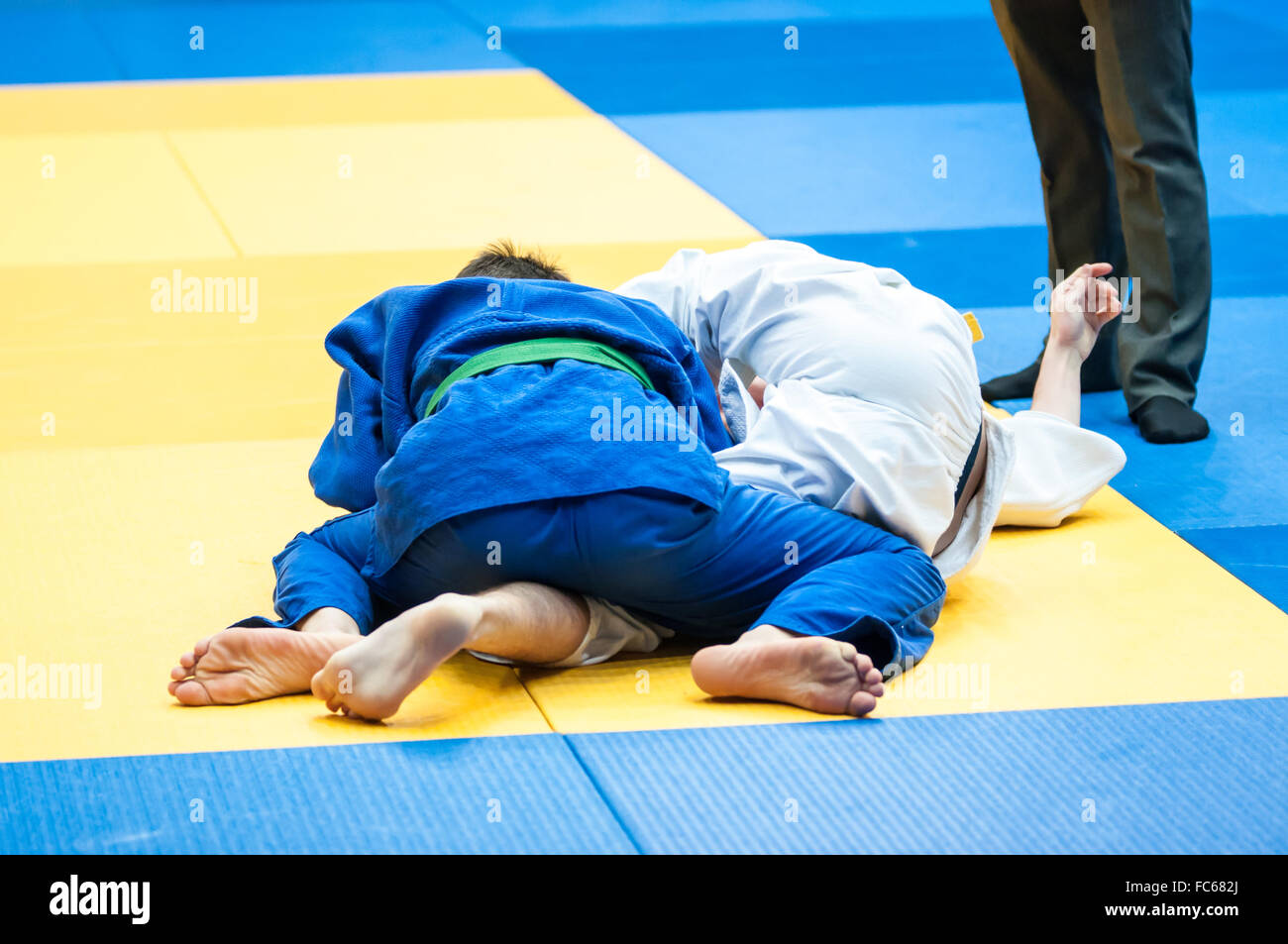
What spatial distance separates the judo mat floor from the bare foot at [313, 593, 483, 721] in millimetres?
111

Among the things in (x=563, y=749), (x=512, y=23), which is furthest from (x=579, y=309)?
(x=512, y=23)

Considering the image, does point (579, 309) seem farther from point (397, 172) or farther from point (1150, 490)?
point (397, 172)

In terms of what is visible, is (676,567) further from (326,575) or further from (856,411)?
(326,575)

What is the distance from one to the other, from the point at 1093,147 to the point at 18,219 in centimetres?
424

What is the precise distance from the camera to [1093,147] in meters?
5.01

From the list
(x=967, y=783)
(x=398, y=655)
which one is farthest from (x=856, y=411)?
(x=398, y=655)

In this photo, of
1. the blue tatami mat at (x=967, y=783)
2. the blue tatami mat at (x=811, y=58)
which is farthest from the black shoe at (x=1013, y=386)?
the blue tatami mat at (x=811, y=58)

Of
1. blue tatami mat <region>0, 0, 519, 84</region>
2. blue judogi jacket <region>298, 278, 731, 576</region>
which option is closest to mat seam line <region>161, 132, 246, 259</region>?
blue tatami mat <region>0, 0, 519, 84</region>

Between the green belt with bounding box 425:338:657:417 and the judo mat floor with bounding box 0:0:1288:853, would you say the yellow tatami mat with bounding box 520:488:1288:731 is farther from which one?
the green belt with bounding box 425:338:657:417

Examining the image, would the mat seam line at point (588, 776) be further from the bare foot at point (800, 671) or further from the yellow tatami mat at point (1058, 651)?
the bare foot at point (800, 671)

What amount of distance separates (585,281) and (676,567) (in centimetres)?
296

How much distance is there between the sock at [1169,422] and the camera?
452cm

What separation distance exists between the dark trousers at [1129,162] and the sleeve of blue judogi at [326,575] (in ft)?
8.44
